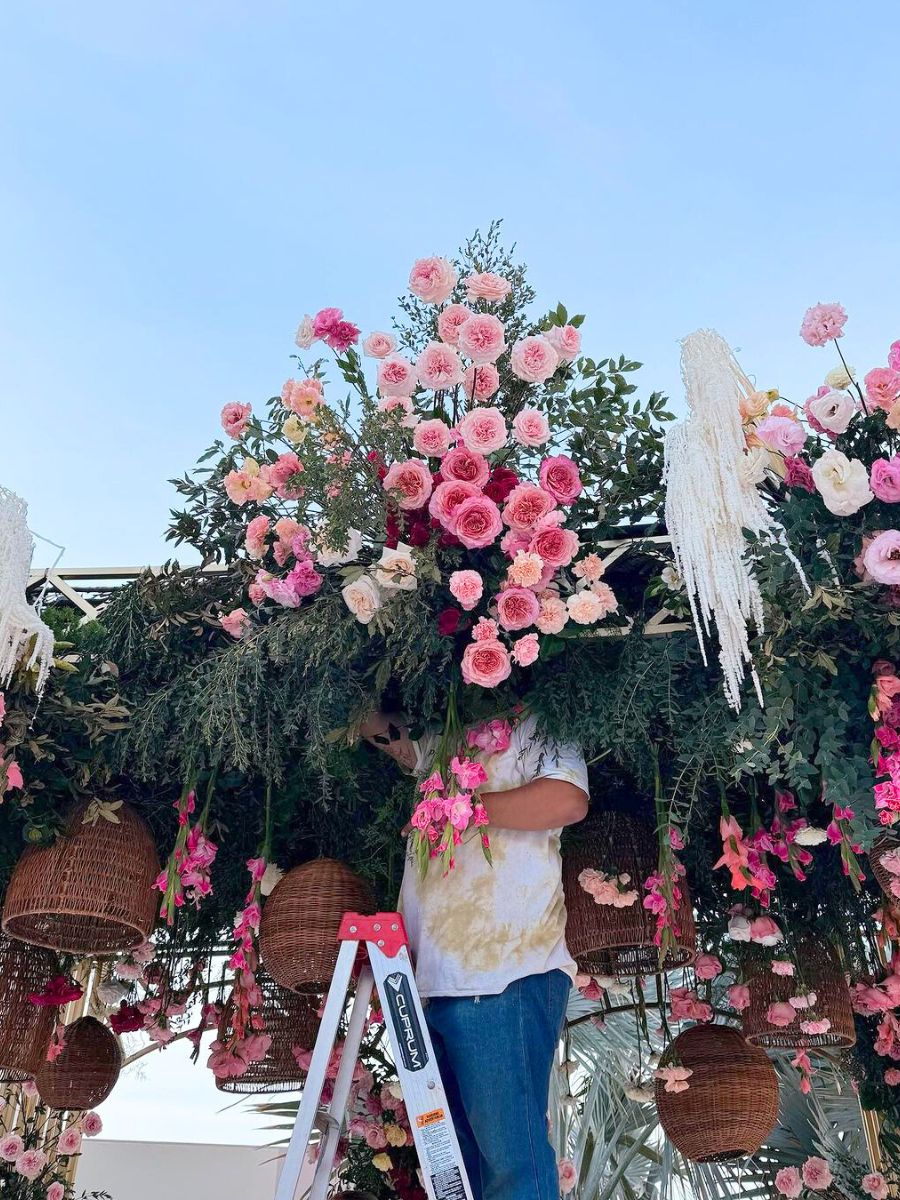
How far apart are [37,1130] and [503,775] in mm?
2811

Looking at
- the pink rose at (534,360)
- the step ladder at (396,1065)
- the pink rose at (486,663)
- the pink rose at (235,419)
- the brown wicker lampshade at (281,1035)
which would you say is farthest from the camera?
the brown wicker lampshade at (281,1035)

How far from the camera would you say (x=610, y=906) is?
2.56m

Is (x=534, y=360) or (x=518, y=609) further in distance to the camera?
(x=534, y=360)

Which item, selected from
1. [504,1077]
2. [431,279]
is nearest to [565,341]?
[431,279]

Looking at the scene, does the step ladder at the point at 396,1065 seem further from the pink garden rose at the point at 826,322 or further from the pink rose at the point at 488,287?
the pink garden rose at the point at 826,322

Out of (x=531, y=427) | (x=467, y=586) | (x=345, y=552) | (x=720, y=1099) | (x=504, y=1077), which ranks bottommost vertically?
(x=504, y=1077)

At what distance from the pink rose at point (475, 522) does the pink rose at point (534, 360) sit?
34 centimetres

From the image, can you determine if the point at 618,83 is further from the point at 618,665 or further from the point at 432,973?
the point at 432,973

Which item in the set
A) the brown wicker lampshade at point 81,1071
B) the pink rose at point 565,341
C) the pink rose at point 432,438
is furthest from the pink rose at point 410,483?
the brown wicker lampshade at point 81,1071

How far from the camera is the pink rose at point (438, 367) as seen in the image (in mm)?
2205

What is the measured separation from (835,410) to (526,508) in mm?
616

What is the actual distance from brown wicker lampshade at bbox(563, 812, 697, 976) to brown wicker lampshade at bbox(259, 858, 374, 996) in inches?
19.7

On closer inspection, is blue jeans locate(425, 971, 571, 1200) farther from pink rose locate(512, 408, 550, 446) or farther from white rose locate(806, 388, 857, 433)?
white rose locate(806, 388, 857, 433)

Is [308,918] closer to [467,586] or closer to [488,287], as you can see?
[467,586]
